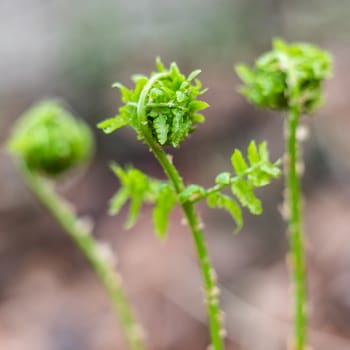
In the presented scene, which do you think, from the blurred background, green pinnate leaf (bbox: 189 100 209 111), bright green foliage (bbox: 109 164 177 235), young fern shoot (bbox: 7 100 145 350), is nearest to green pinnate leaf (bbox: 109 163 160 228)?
bright green foliage (bbox: 109 164 177 235)

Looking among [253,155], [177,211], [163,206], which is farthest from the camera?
[177,211]

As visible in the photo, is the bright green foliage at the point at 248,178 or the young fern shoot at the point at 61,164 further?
the young fern shoot at the point at 61,164

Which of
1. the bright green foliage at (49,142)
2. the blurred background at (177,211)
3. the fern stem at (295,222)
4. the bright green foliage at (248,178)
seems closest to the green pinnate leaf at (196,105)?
the bright green foliage at (248,178)

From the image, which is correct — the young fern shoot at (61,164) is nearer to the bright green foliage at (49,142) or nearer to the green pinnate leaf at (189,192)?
the bright green foliage at (49,142)

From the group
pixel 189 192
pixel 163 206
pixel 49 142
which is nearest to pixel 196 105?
pixel 189 192

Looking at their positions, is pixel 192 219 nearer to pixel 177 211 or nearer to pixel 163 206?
pixel 163 206

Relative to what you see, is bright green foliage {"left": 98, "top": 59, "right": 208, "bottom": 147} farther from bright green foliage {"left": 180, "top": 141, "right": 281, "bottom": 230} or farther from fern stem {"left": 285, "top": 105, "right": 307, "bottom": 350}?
fern stem {"left": 285, "top": 105, "right": 307, "bottom": 350}

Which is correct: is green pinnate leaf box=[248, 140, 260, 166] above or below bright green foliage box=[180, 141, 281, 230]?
above
